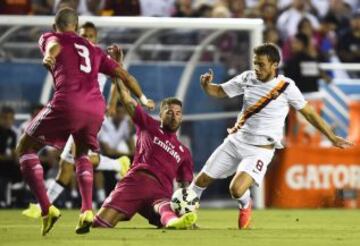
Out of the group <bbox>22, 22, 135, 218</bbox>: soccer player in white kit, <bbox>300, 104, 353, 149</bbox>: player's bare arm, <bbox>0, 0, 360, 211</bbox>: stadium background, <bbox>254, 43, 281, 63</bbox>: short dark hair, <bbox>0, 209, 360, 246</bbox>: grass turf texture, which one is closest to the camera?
<bbox>0, 209, 360, 246</bbox>: grass turf texture

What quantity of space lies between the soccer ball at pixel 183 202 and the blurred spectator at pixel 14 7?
7215 mm

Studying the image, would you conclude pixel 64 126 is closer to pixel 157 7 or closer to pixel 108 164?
pixel 108 164

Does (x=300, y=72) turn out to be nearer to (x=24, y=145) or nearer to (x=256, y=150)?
(x=256, y=150)

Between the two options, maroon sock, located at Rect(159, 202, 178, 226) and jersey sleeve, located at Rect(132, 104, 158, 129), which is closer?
maroon sock, located at Rect(159, 202, 178, 226)

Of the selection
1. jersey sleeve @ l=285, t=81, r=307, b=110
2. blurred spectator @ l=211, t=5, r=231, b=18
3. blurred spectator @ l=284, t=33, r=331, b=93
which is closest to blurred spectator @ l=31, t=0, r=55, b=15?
blurred spectator @ l=211, t=5, r=231, b=18

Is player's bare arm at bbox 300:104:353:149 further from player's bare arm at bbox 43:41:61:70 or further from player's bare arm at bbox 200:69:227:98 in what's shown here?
player's bare arm at bbox 43:41:61:70

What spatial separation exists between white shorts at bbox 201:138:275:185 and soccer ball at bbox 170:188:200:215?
87cm

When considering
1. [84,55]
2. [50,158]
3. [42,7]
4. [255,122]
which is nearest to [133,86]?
[84,55]

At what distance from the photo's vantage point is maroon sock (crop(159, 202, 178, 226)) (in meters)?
11.3

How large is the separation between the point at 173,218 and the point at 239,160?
1.41 metres

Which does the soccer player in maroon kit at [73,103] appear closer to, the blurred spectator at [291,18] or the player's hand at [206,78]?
the player's hand at [206,78]

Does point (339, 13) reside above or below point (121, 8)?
below

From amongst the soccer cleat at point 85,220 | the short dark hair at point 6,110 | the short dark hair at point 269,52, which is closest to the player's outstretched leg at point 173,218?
the soccer cleat at point 85,220

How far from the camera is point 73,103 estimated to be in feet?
34.5
